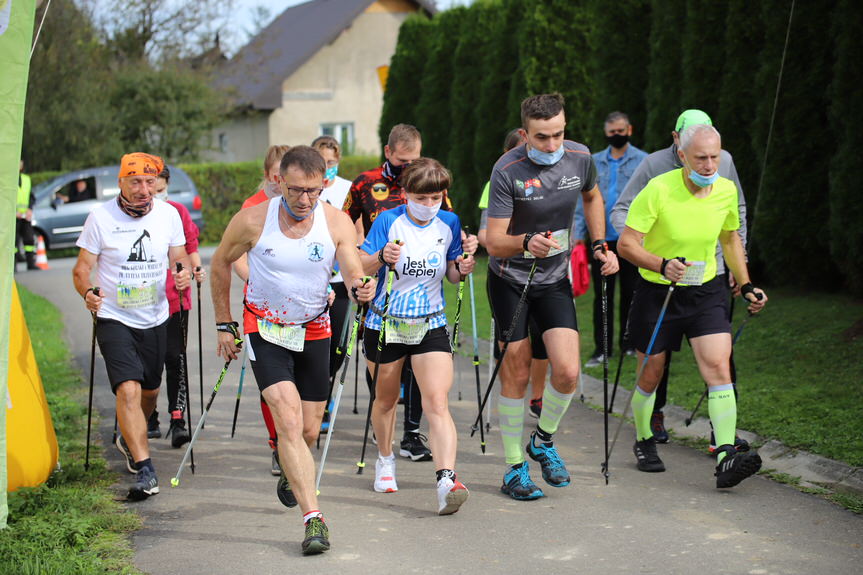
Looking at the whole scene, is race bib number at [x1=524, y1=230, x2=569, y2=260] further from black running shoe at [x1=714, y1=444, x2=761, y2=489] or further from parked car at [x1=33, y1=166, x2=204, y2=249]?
parked car at [x1=33, y1=166, x2=204, y2=249]

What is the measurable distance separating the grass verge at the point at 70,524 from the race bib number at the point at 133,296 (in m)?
1.08

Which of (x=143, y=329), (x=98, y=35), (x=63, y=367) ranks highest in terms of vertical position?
(x=98, y=35)

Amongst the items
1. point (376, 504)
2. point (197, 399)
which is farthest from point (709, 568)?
point (197, 399)

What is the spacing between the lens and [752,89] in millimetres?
12664

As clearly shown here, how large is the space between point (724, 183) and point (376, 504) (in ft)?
9.16

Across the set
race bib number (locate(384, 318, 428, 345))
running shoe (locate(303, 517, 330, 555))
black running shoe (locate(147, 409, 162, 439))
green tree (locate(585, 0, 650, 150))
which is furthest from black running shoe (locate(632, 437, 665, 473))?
green tree (locate(585, 0, 650, 150))

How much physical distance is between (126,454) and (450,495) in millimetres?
2533

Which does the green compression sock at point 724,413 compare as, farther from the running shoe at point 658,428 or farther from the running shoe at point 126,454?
the running shoe at point 126,454

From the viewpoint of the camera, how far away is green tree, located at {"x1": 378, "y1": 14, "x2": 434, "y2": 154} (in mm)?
24500

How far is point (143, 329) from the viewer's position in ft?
24.4

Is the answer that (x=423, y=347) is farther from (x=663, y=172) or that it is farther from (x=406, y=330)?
(x=663, y=172)

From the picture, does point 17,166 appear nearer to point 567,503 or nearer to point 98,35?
point 567,503

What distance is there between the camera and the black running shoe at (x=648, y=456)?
7191 mm

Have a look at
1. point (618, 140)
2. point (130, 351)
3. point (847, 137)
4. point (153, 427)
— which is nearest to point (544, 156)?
point (130, 351)
